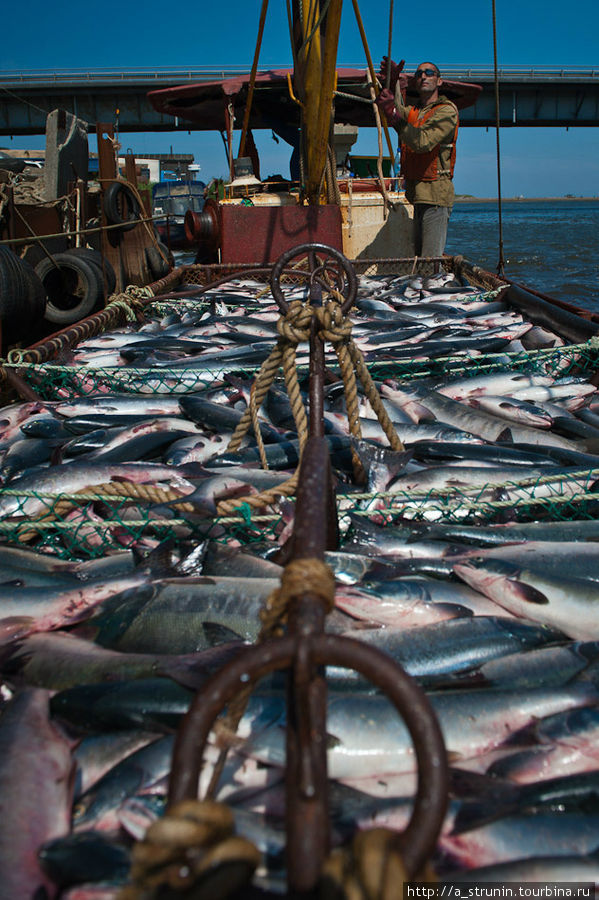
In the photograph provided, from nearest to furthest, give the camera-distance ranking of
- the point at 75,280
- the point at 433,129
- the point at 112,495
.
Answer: the point at 112,495, the point at 433,129, the point at 75,280

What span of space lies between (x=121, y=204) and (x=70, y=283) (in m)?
1.94

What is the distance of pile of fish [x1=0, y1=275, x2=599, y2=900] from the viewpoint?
4.67ft

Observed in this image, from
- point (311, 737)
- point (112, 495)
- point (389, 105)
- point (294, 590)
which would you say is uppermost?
point (389, 105)

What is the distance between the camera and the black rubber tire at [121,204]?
9.34 metres

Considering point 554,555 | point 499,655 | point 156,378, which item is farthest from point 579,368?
point 499,655

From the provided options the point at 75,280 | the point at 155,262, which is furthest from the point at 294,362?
the point at 155,262

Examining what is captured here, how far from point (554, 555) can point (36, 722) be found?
2.00 m

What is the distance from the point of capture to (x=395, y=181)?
11953 mm

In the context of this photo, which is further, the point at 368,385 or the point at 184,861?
the point at 368,385

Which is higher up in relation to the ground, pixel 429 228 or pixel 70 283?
pixel 429 228

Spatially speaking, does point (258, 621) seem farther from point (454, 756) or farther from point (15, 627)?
point (15, 627)

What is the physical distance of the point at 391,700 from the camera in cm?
89

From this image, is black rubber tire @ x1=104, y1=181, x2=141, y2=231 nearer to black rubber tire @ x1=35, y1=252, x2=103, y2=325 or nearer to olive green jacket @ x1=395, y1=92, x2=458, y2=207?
black rubber tire @ x1=35, y1=252, x2=103, y2=325

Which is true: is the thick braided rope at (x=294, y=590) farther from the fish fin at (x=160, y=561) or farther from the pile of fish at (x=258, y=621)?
the fish fin at (x=160, y=561)
